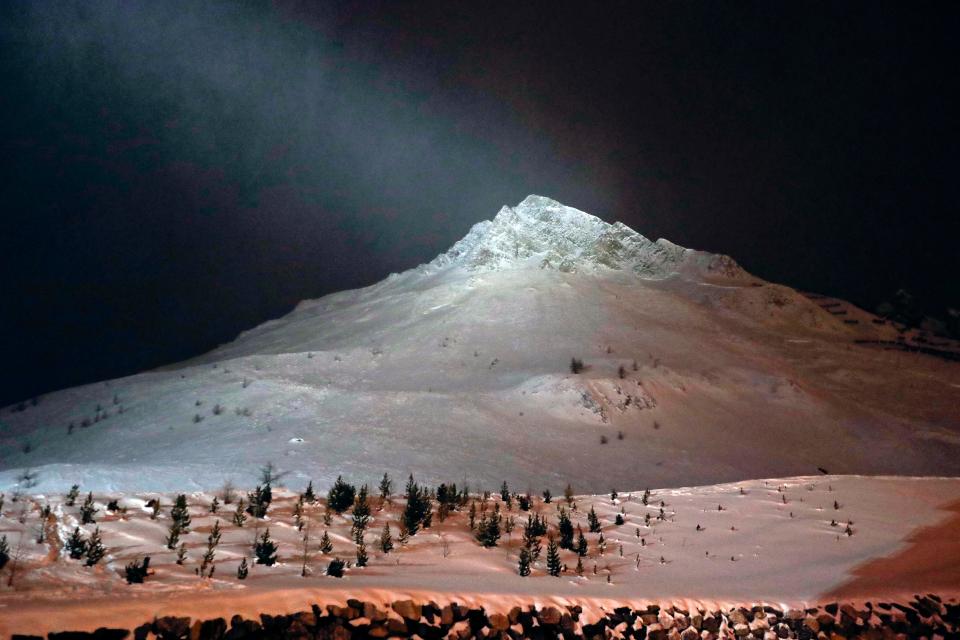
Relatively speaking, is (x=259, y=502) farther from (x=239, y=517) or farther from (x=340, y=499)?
(x=340, y=499)

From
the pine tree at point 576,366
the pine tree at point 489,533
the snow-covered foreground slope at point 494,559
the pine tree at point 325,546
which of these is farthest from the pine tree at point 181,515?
the pine tree at point 576,366

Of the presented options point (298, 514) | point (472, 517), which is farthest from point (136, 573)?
point (472, 517)

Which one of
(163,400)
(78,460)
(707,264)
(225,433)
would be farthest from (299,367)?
(707,264)

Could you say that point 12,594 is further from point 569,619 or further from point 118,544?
point 569,619

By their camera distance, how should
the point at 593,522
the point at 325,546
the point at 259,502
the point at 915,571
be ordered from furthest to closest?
the point at 593,522 < the point at 259,502 < the point at 915,571 < the point at 325,546

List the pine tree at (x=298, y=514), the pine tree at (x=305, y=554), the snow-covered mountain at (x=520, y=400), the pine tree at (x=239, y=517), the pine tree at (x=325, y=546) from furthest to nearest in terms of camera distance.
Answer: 1. the snow-covered mountain at (x=520, y=400)
2. the pine tree at (x=298, y=514)
3. the pine tree at (x=239, y=517)
4. the pine tree at (x=325, y=546)
5. the pine tree at (x=305, y=554)

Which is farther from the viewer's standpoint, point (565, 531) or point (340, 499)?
point (340, 499)

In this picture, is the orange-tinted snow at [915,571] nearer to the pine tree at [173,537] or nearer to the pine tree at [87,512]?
the pine tree at [173,537]
